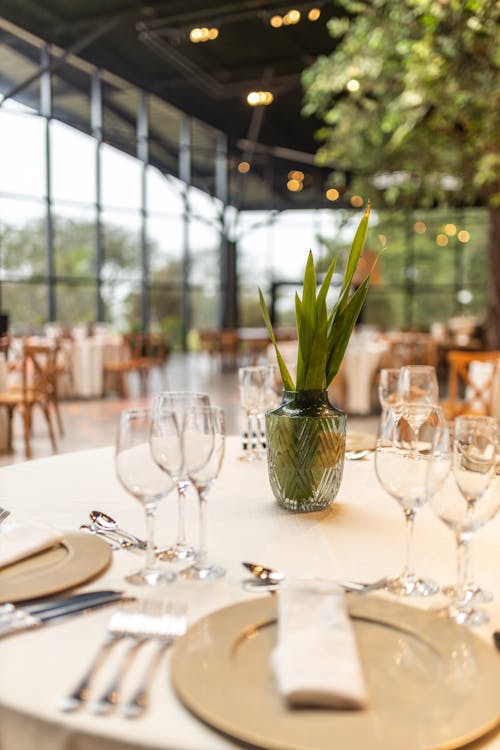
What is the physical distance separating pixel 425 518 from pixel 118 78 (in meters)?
14.2

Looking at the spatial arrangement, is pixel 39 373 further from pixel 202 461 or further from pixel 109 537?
pixel 202 461

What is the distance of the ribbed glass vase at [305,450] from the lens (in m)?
1.47

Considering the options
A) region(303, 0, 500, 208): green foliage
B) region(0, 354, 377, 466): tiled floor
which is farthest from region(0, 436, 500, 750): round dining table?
region(303, 0, 500, 208): green foliage

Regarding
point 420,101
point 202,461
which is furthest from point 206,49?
point 202,461

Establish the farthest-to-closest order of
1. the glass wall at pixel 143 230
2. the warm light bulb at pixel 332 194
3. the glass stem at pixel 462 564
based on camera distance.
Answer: the warm light bulb at pixel 332 194
the glass wall at pixel 143 230
the glass stem at pixel 462 564

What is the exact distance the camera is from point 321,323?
1506mm

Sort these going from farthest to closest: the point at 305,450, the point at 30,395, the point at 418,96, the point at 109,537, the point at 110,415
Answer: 1. the point at 110,415
2. the point at 30,395
3. the point at 418,96
4. the point at 305,450
5. the point at 109,537

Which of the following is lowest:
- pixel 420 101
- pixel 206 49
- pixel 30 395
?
pixel 30 395

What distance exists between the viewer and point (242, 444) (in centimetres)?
216

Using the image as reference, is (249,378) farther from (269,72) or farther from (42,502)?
(269,72)

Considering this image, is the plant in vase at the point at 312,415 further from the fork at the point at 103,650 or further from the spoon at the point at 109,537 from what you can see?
the fork at the point at 103,650

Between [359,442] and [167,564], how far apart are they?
1.06 m

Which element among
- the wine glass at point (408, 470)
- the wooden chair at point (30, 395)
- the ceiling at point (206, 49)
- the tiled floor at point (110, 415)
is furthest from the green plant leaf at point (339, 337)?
the ceiling at point (206, 49)

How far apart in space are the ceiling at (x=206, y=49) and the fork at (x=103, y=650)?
10108 mm
